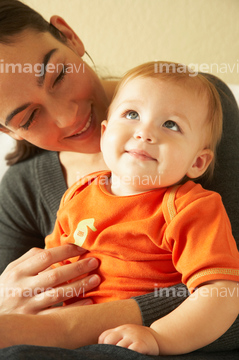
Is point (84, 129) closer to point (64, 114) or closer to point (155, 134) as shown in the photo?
point (64, 114)

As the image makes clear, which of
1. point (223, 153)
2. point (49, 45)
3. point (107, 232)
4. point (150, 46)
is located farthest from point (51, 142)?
point (150, 46)

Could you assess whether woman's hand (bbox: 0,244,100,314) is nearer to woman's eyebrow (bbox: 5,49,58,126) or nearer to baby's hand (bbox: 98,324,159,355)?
baby's hand (bbox: 98,324,159,355)

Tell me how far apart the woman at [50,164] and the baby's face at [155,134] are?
21 cm

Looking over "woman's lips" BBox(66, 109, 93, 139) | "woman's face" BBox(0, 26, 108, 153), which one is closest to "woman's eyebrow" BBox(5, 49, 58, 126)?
"woman's face" BBox(0, 26, 108, 153)

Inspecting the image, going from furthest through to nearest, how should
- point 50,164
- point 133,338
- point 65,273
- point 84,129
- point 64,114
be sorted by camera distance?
point 50,164
point 84,129
point 64,114
point 65,273
point 133,338

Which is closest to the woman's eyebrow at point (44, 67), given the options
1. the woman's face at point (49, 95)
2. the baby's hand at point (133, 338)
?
the woman's face at point (49, 95)

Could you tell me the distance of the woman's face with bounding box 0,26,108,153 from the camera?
1.06 meters

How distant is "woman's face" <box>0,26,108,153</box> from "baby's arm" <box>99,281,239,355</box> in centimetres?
58

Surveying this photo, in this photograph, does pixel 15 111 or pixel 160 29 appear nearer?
pixel 15 111

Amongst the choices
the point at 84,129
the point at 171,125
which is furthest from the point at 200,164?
the point at 84,129

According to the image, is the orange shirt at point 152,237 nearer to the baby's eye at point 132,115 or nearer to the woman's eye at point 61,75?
the baby's eye at point 132,115

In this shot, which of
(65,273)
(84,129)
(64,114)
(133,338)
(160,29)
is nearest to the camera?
(133,338)

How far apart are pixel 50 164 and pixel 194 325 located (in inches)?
31.6

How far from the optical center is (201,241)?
0.87 meters
